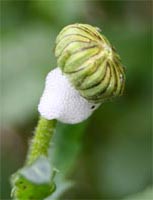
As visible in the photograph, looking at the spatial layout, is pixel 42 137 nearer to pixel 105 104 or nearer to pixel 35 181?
pixel 35 181

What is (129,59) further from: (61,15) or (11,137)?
(11,137)

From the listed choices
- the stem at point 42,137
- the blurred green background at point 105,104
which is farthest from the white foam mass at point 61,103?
the blurred green background at point 105,104

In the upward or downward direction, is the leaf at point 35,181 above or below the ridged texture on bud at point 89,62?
below

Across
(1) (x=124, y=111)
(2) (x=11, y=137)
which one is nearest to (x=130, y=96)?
(1) (x=124, y=111)

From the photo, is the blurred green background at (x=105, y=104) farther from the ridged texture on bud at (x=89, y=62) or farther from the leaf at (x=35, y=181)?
the ridged texture on bud at (x=89, y=62)

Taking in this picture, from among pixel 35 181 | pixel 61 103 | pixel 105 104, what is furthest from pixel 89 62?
pixel 105 104

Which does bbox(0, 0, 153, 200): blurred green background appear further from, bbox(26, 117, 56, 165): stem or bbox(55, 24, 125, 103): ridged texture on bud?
bbox(55, 24, 125, 103): ridged texture on bud
